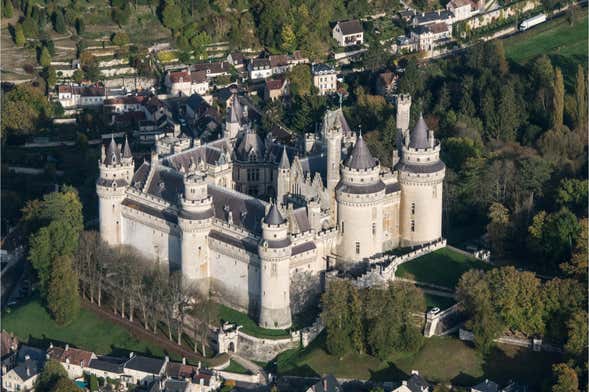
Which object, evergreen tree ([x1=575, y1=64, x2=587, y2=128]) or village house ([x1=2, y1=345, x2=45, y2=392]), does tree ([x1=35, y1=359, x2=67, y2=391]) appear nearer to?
village house ([x1=2, y1=345, x2=45, y2=392])

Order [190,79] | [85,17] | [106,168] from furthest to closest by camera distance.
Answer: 1. [85,17]
2. [190,79]
3. [106,168]

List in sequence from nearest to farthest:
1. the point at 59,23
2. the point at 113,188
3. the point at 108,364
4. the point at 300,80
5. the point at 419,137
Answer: the point at 108,364, the point at 419,137, the point at 113,188, the point at 300,80, the point at 59,23

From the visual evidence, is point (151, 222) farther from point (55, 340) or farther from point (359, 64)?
point (359, 64)

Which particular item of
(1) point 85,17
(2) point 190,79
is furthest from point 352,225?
(1) point 85,17

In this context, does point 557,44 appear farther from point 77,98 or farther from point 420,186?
point 420,186

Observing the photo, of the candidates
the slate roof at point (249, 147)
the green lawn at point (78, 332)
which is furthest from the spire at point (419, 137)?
the green lawn at point (78, 332)

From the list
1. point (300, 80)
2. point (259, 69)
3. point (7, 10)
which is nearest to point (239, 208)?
point (300, 80)

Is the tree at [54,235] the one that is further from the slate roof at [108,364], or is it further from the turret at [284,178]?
the turret at [284,178]
